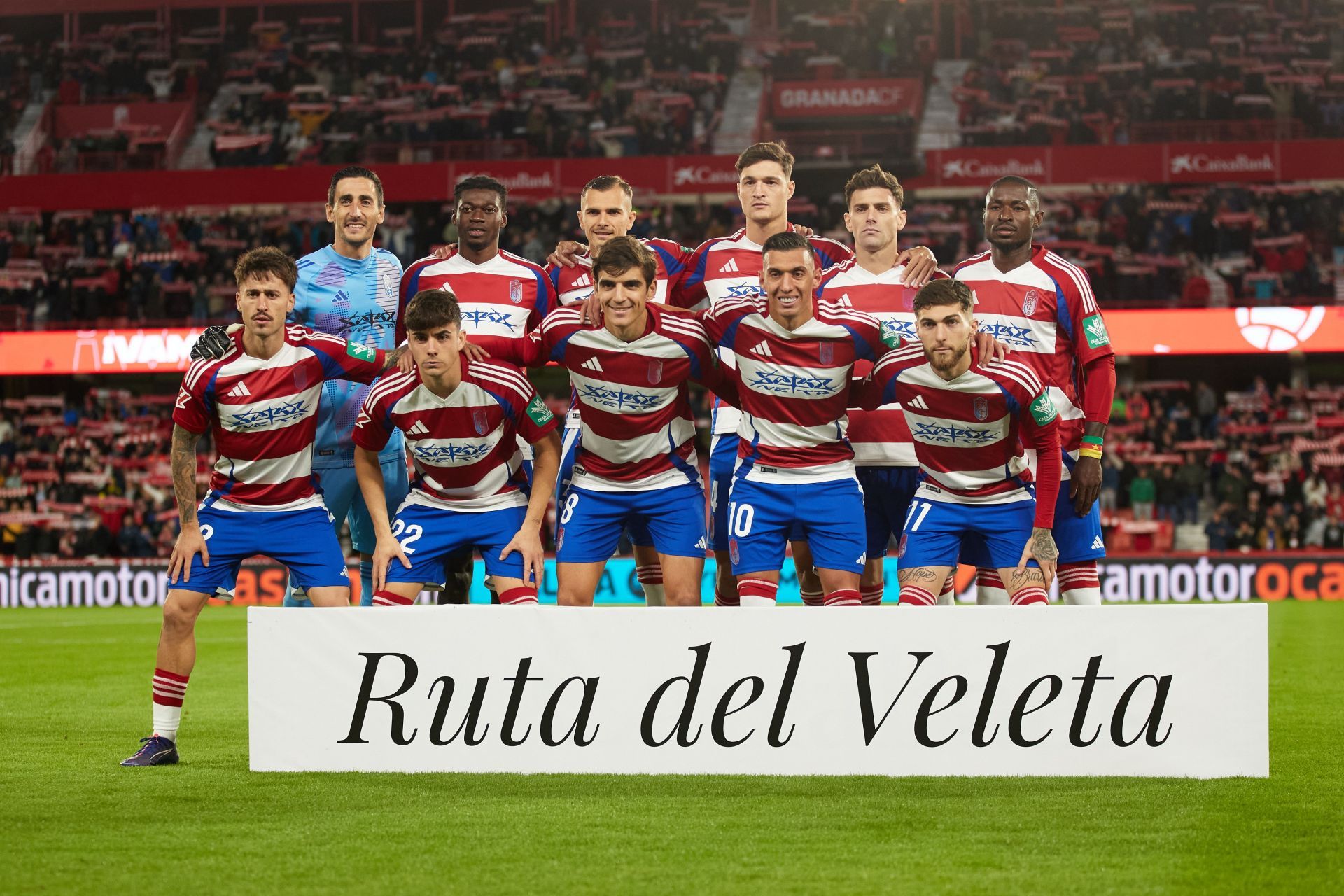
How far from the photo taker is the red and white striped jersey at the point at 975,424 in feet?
19.5

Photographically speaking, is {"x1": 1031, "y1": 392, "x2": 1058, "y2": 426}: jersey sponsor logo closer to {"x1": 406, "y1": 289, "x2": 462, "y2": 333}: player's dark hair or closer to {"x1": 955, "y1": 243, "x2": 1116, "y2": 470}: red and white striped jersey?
{"x1": 955, "y1": 243, "x2": 1116, "y2": 470}: red and white striped jersey

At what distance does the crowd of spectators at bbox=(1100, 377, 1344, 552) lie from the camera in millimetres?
18484

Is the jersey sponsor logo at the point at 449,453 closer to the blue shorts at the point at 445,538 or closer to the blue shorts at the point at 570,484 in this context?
the blue shorts at the point at 445,538

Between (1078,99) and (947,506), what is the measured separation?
20323 mm

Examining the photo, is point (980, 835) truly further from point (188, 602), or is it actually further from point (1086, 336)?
point (188, 602)

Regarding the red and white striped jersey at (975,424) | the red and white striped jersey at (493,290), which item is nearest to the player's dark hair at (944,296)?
the red and white striped jersey at (975,424)

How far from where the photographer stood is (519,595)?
6062mm

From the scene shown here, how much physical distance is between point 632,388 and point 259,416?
1.53 metres

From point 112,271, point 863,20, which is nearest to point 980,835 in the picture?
point 112,271

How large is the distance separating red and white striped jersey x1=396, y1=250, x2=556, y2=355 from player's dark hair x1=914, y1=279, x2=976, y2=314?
1.76 m

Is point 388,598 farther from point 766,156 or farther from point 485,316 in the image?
point 766,156

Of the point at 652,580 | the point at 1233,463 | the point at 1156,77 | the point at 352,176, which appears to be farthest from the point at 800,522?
the point at 1156,77

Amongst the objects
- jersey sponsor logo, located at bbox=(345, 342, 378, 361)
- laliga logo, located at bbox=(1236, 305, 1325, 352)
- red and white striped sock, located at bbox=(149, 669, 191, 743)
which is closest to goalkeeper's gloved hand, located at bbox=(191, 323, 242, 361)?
jersey sponsor logo, located at bbox=(345, 342, 378, 361)

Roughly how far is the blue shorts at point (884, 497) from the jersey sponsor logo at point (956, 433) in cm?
55
